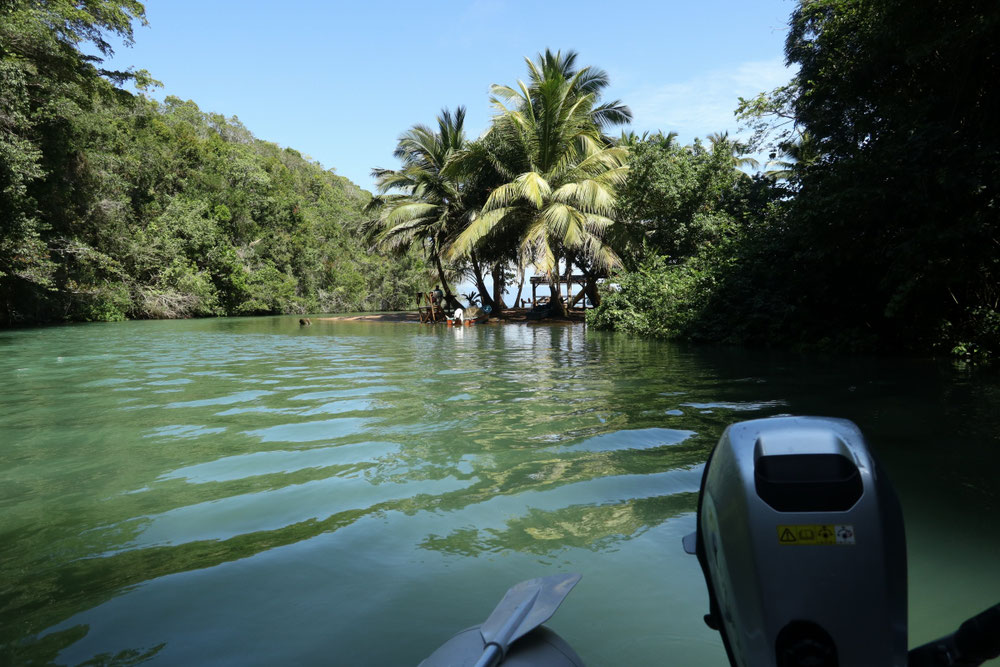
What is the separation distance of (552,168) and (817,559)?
2225cm

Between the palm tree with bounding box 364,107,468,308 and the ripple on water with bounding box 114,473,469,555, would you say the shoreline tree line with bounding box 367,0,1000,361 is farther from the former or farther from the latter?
the ripple on water with bounding box 114,473,469,555

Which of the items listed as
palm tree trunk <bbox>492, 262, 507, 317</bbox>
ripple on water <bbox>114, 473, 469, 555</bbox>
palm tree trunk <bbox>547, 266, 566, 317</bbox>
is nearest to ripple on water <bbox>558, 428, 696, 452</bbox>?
ripple on water <bbox>114, 473, 469, 555</bbox>

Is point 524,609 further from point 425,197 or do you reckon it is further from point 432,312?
point 425,197

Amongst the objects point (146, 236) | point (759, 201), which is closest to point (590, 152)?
point (759, 201)

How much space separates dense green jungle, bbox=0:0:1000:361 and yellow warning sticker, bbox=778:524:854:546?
811cm

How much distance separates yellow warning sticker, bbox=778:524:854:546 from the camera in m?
1.28

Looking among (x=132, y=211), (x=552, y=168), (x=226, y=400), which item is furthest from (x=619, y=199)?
(x=132, y=211)

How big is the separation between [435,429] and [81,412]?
3.73 meters

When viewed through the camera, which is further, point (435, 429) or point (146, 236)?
point (146, 236)

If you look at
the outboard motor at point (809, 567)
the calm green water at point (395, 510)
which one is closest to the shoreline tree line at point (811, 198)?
the calm green water at point (395, 510)

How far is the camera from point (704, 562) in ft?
5.41

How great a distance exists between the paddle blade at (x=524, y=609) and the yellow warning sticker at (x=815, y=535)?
0.59 metres

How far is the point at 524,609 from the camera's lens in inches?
60.1

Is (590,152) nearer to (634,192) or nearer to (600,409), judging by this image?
(634,192)
